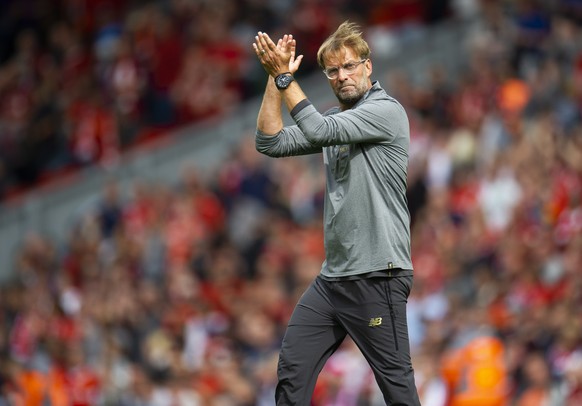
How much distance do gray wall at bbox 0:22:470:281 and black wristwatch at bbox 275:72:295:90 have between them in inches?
413

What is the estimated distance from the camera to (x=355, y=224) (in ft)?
21.7

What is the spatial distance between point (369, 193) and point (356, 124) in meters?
0.36

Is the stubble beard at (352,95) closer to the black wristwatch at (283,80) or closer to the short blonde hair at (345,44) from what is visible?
the short blonde hair at (345,44)

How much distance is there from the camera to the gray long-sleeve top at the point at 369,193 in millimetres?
6602

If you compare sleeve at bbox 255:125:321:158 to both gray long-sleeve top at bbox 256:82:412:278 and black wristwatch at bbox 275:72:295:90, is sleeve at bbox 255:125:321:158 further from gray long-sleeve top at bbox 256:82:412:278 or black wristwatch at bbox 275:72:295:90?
black wristwatch at bbox 275:72:295:90

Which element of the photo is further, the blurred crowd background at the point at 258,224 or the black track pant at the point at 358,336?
the blurred crowd background at the point at 258,224

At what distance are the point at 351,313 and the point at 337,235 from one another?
1.35ft

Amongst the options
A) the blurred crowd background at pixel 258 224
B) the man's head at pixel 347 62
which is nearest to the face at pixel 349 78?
the man's head at pixel 347 62

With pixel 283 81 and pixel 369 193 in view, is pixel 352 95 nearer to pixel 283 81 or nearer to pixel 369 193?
pixel 283 81

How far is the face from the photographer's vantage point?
6.65m

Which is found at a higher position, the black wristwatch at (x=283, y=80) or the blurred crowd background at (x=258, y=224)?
the black wristwatch at (x=283, y=80)

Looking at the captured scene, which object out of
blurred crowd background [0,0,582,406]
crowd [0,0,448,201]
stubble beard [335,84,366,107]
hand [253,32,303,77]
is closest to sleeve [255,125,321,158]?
stubble beard [335,84,366,107]

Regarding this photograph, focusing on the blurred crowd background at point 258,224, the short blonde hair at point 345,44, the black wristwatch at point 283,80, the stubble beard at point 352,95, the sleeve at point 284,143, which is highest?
the short blonde hair at point 345,44

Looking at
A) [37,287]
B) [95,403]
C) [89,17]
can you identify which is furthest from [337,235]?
[89,17]
